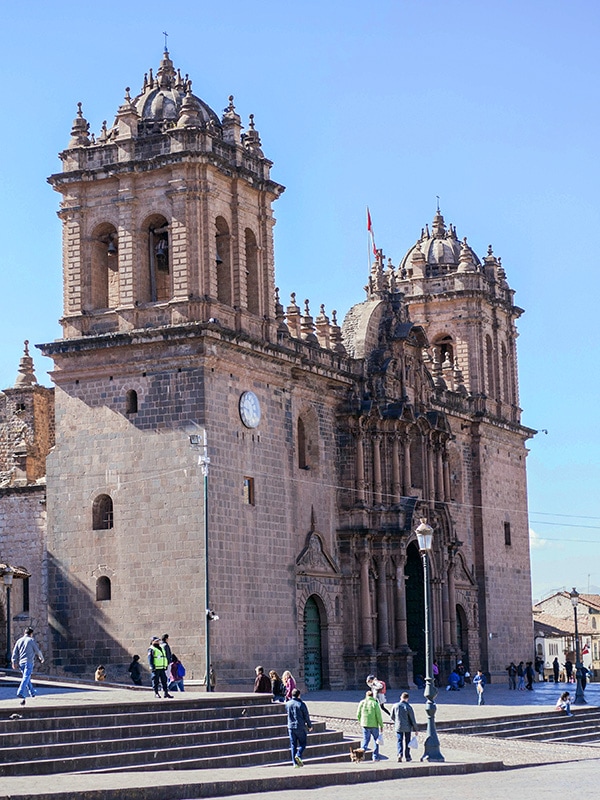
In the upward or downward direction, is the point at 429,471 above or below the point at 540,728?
above

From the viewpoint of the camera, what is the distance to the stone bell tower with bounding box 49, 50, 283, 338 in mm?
39250

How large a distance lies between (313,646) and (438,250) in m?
21.6

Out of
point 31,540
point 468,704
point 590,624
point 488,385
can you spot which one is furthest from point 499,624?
point 590,624

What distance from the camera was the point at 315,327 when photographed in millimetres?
46844

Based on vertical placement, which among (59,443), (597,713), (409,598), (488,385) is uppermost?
(488,385)

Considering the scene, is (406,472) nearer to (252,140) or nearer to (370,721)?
(252,140)

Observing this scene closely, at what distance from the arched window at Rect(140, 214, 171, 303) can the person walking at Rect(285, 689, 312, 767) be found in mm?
18039

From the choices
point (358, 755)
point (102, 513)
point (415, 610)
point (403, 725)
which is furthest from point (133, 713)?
point (415, 610)

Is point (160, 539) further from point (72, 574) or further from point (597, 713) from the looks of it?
point (597, 713)

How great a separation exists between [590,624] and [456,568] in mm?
52631

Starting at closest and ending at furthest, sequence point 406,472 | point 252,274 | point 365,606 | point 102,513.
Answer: point 102,513 < point 252,274 < point 365,606 < point 406,472

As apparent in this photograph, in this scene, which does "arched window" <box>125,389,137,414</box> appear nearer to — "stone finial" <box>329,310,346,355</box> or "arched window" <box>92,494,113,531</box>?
"arched window" <box>92,494,113,531</box>

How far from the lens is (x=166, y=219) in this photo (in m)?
Result: 40.1

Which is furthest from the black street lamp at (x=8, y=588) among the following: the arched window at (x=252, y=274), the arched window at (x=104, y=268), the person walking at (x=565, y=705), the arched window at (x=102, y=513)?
the person walking at (x=565, y=705)
